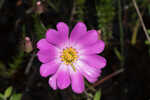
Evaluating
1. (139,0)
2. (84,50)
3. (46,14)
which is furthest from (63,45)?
(139,0)

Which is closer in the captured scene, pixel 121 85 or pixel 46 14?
pixel 46 14

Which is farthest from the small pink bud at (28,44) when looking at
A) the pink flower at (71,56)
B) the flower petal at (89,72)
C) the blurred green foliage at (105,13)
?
the blurred green foliage at (105,13)

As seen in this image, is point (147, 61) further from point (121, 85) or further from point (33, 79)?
point (33, 79)

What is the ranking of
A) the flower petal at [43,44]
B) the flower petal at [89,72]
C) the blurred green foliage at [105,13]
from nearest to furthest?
the flower petal at [43,44] < the flower petal at [89,72] < the blurred green foliage at [105,13]

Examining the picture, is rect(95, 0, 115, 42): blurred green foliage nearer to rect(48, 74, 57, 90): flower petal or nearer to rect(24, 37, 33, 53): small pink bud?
rect(24, 37, 33, 53): small pink bud

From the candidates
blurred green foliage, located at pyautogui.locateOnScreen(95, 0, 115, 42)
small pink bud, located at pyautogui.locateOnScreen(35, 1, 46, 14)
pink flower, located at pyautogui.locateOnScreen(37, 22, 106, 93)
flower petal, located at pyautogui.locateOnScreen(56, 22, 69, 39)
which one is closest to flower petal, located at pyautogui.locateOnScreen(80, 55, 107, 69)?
pink flower, located at pyautogui.locateOnScreen(37, 22, 106, 93)

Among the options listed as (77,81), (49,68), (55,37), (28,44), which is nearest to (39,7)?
(28,44)

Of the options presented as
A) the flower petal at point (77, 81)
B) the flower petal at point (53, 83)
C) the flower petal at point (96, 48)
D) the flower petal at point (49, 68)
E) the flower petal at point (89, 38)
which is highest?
the flower petal at point (89, 38)

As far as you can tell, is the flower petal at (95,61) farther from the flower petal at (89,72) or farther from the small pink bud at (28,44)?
the small pink bud at (28,44)
